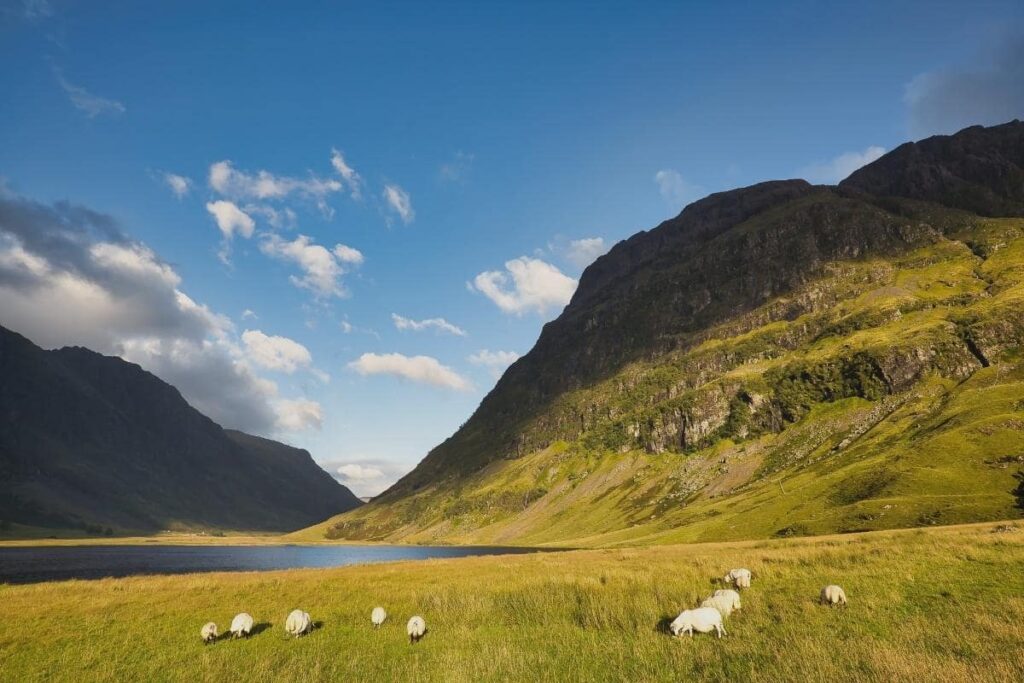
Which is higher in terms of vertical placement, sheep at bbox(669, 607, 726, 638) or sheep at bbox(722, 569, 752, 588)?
sheep at bbox(669, 607, 726, 638)

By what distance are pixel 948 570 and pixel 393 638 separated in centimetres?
2293

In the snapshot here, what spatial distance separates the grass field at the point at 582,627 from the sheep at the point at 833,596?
44cm

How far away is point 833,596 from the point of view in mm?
19047

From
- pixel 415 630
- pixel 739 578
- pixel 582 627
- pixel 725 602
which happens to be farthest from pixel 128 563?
pixel 725 602

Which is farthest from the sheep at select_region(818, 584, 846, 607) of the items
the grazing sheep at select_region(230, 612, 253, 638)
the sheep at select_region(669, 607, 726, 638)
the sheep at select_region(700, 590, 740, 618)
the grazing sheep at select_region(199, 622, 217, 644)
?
the grazing sheep at select_region(199, 622, 217, 644)

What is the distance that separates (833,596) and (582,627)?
931 centimetres

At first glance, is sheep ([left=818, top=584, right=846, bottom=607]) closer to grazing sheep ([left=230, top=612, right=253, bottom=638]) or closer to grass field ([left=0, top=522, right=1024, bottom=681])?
grass field ([left=0, top=522, right=1024, bottom=681])

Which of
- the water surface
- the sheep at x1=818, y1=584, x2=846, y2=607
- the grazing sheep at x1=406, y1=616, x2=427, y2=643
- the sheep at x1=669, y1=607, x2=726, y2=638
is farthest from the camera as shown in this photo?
the water surface

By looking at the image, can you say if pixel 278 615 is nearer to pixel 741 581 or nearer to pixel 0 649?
pixel 0 649

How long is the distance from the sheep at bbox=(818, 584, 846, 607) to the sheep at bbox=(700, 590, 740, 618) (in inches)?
122

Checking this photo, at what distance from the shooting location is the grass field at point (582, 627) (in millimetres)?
13227

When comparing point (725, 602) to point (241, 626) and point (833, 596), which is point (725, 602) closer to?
point (833, 596)

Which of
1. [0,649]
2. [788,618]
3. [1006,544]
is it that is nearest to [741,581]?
[788,618]

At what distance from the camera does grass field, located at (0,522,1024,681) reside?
13227 mm
